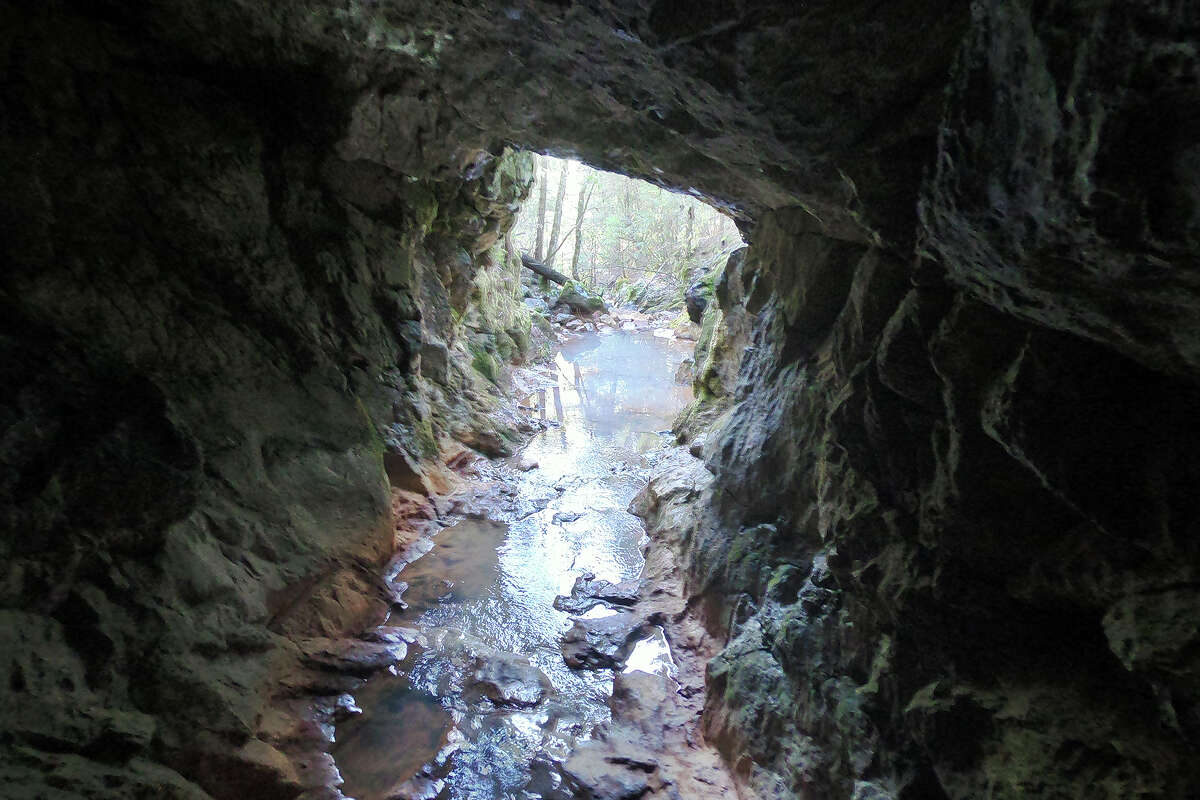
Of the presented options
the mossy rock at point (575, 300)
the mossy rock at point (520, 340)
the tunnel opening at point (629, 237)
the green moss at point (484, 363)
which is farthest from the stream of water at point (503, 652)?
the tunnel opening at point (629, 237)

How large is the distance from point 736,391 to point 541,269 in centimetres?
1788

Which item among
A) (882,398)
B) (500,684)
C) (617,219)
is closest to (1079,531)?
(882,398)

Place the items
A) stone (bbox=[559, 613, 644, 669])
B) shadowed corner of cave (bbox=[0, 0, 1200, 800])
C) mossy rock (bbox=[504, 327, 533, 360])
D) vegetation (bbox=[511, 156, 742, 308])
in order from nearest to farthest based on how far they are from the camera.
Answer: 1. shadowed corner of cave (bbox=[0, 0, 1200, 800])
2. stone (bbox=[559, 613, 644, 669])
3. mossy rock (bbox=[504, 327, 533, 360])
4. vegetation (bbox=[511, 156, 742, 308])

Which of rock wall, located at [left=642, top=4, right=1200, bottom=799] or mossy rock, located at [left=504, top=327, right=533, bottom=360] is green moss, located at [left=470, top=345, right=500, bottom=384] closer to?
mossy rock, located at [left=504, top=327, right=533, bottom=360]

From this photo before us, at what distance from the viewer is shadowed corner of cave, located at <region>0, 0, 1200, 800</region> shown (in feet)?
6.71

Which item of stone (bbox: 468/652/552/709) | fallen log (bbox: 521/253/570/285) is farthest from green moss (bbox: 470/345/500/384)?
fallen log (bbox: 521/253/570/285)

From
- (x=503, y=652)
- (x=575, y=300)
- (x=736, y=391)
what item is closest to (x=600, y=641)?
(x=503, y=652)

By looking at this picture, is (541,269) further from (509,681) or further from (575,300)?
(509,681)

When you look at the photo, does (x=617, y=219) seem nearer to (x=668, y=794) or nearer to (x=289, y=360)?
(x=289, y=360)

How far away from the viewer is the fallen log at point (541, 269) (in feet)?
76.4

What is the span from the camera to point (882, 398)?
342 centimetres

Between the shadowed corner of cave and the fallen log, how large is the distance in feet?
52.6

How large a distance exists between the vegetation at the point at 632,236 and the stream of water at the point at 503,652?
2082cm

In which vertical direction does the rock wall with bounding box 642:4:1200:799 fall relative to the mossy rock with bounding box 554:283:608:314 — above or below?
above
